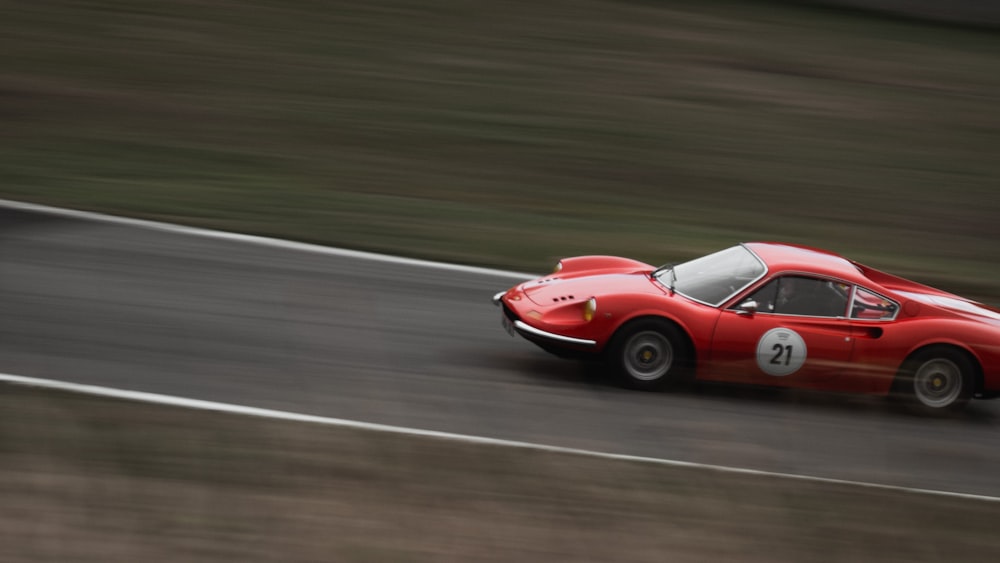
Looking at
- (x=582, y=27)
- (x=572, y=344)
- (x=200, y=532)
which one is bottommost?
(x=200, y=532)

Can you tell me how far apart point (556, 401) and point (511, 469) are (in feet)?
4.31

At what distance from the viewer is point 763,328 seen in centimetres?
732

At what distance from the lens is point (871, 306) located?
7531mm

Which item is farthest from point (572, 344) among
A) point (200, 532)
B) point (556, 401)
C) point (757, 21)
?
point (757, 21)

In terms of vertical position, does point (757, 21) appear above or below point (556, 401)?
above

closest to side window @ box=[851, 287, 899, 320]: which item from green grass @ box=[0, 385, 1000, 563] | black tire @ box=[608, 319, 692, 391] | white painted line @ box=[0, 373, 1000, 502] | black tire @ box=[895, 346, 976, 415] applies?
black tire @ box=[895, 346, 976, 415]

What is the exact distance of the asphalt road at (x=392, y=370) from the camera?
6.79m

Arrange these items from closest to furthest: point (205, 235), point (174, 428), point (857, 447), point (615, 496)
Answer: point (615, 496)
point (174, 428)
point (857, 447)
point (205, 235)

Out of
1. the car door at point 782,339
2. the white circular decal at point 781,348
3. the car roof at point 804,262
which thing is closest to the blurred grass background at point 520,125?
the car roof at point 804,262

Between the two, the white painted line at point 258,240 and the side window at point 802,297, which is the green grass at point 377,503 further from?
the white painted line at point 258,240

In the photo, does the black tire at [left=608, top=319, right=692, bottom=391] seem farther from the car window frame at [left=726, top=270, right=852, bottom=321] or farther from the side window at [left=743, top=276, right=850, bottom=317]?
the side window at [left=743, top=276, right=850, bottom=317]

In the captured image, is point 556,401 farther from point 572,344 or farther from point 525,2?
point 525,2

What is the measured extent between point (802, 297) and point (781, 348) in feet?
1.39

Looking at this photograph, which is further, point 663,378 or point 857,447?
point 663,378
